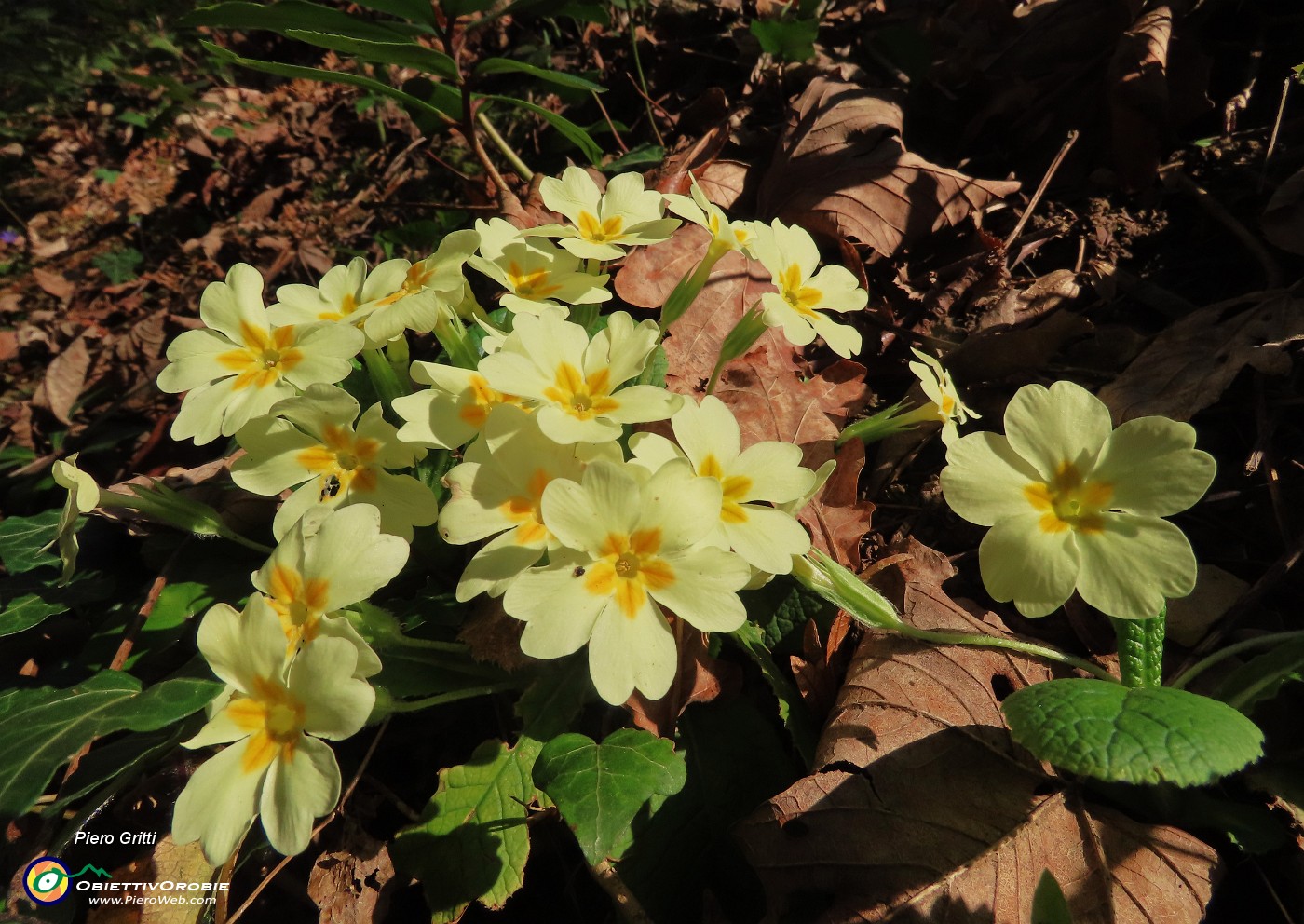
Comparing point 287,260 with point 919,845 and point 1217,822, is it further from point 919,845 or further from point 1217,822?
point 1217,822

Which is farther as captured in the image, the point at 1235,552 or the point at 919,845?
the point at 1235,552

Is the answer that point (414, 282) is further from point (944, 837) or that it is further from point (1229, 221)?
point (1229, 221)

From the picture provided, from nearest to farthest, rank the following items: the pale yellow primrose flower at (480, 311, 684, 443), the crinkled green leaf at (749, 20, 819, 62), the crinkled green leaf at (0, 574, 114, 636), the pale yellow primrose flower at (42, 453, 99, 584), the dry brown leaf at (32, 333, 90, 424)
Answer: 1. the pale yellow primrose flower at (480, 311, 684, 443)
2. the pale yellow primrose flower at (42, 453, 99, 584)
3. the crinkled green leaf at (0, 574, 114, 636)
4. the crinkled green leaf at (749, 20, 819, 62)
5. the dry brown leaf at (32, 333, 90, 424)

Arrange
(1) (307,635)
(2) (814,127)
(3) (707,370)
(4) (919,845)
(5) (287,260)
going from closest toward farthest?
(1) (307,635) → (4) (919,845) → (3) (707,370) → (2) (814,127) → (5) (287,260)

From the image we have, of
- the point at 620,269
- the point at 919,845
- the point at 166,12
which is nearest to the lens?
the point at 919,845

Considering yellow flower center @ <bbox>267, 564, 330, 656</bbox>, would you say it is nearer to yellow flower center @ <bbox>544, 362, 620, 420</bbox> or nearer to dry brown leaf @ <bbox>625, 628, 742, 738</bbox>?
yellow flower center @ <bbox>544, 362, 620, 420</bbox>

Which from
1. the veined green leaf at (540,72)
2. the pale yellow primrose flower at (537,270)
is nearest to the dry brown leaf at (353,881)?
the pale yellow primrose flower at (537,270)

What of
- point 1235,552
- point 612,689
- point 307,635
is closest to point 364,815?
point 307,635

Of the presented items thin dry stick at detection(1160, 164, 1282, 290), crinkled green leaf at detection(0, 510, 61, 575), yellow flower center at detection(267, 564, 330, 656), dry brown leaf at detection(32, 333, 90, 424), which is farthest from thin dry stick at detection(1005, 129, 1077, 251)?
dry brown leaf at detection(32, 333, 90, 424)
